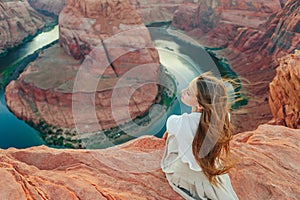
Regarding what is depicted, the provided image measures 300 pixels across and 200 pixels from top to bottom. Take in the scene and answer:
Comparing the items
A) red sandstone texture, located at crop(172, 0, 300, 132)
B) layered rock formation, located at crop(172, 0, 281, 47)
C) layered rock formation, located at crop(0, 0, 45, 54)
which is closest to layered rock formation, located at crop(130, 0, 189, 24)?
layered rock formation, located at crop(172, 0, 281, 47)

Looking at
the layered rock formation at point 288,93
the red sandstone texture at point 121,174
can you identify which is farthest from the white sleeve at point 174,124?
the layered rock formation at point 288,93

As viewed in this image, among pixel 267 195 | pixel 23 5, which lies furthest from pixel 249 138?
pixel 23 5

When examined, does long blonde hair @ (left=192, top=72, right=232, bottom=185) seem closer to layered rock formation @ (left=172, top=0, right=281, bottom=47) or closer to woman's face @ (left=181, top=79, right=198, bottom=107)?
woman's face @ (left=181, top=79, right=198, bottom=107)

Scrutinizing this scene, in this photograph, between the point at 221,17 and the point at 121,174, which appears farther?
the point at 221,17

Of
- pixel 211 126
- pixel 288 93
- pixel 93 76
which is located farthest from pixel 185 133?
pixel 93 76

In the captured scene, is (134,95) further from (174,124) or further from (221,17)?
(221,17)

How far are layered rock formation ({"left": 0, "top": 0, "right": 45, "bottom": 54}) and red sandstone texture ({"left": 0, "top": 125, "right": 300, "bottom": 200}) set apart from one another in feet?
96.6

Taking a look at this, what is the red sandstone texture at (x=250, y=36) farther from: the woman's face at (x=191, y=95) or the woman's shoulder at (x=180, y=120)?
the woman's face at (x=191, y=95)

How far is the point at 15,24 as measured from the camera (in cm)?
3192

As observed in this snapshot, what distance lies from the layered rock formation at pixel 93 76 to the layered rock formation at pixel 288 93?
24.8 ft

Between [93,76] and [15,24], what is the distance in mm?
20105

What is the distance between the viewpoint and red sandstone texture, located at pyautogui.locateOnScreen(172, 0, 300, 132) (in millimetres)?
18952

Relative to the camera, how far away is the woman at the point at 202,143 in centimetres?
249

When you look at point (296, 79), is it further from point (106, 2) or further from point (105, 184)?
point (106, 2)
